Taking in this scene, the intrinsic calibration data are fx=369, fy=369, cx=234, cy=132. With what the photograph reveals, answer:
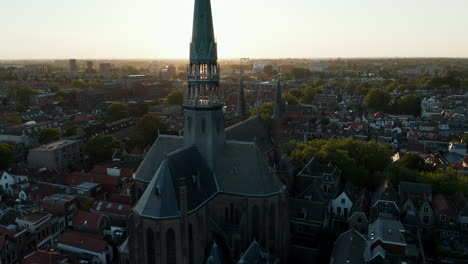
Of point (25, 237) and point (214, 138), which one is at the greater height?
point (214, 138)

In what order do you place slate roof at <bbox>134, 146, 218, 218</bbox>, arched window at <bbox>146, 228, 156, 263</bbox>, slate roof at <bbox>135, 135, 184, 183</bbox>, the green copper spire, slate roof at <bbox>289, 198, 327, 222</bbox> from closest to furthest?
slate roof at <bbox>134, 146, 218, 218</bbox>
arched window at <bbox>146, 228, 156, 263</bbox>
the green copper spire
slate roof at <bbox>135, 135, 184, 183</bbox>
slate roof at <bbox>289, 198, 327, 222</bbox>

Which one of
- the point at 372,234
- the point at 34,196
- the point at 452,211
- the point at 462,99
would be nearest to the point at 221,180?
the point at 372,234

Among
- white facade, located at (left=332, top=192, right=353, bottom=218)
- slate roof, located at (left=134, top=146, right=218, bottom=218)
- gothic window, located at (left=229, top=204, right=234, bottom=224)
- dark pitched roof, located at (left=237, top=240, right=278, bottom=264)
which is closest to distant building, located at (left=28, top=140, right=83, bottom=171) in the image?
slate roof, located at (left=134, top=146, right=218, bottom=218)

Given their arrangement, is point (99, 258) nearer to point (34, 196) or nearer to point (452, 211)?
point (34, 196)

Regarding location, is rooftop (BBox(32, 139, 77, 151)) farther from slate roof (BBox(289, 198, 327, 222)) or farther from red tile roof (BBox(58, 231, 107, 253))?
slate roof (BBox(289, 198, 327, 222))

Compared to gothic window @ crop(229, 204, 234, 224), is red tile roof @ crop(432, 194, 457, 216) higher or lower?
lower

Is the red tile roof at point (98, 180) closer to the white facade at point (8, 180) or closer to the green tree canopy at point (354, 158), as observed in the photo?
the white facade at point (8, 180)

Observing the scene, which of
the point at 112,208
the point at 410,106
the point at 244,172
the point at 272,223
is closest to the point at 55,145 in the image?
the point at 112,208
